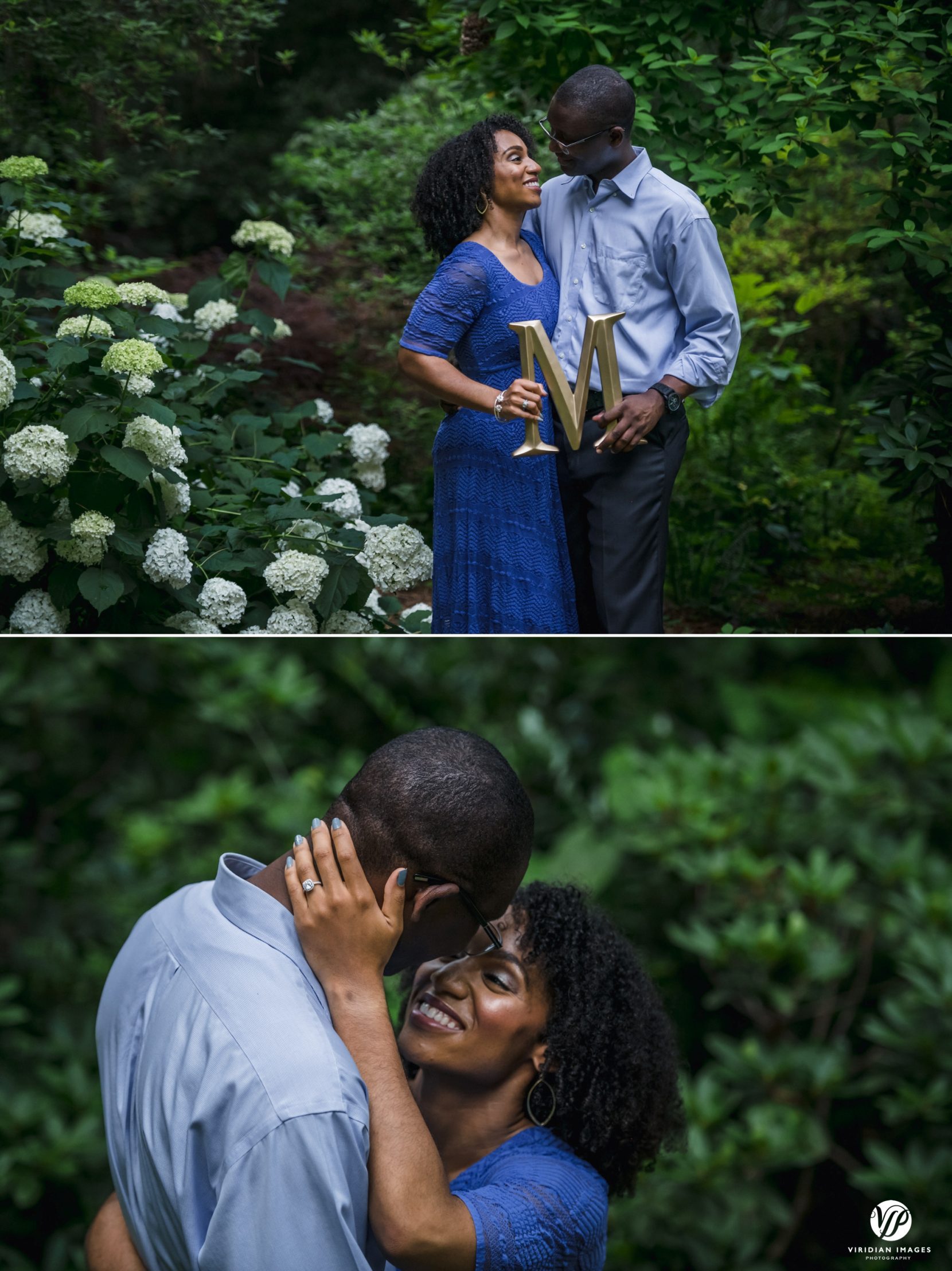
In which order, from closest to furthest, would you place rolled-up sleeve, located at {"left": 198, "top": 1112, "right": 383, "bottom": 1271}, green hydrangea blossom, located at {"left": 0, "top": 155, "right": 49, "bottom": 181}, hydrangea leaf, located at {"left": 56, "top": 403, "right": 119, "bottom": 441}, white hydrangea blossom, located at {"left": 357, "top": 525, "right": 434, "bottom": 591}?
rolled-up sleeve, located at {"left": 198, "top": 1112, "right": 383, "bottom": 1271} → hydrangea leaf, located at {"left": 56, "top": 403, "right": 119, "bottom": 441} → white hydrangea blossom, located at {"left": 357, "top": 525, "right": 434, "bottom": 591} → green hydrangea blossom, located at {"left": 0, "top": 155, "right": 49, "bottom": 181}

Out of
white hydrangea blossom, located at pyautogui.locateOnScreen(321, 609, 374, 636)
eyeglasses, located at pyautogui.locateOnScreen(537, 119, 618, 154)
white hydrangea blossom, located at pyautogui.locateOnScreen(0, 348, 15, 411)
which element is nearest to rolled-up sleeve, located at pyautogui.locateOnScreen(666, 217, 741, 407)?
eyeglasses, located at pyautogui.locateOnScreen(537, 119, 618, 154)

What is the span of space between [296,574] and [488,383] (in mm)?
699

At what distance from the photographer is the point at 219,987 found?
179 cm

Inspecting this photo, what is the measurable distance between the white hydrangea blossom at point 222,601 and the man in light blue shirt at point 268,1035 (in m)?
1.36

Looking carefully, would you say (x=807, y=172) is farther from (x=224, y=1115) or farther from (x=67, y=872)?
(x=224, y=1115)

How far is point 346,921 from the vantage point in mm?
1821

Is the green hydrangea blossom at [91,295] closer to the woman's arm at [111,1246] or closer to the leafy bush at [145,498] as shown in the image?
the leafy bush at [145,498]

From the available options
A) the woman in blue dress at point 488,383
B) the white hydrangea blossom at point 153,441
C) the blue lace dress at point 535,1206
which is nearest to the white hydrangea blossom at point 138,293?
the white hydrangea blossom at point 153,441

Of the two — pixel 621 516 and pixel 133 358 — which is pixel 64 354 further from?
pixel 621 516

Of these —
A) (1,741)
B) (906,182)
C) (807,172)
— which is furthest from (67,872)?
(807,172)

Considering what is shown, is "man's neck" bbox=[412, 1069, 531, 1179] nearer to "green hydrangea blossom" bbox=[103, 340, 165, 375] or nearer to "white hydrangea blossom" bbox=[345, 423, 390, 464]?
"green hydrangea blossom" bbox=[103, 340, 165, 375]

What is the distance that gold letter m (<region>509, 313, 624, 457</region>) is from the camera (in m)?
2.93

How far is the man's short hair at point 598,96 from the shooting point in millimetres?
3062

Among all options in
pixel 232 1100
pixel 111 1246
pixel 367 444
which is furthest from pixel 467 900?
pixel 367 444
